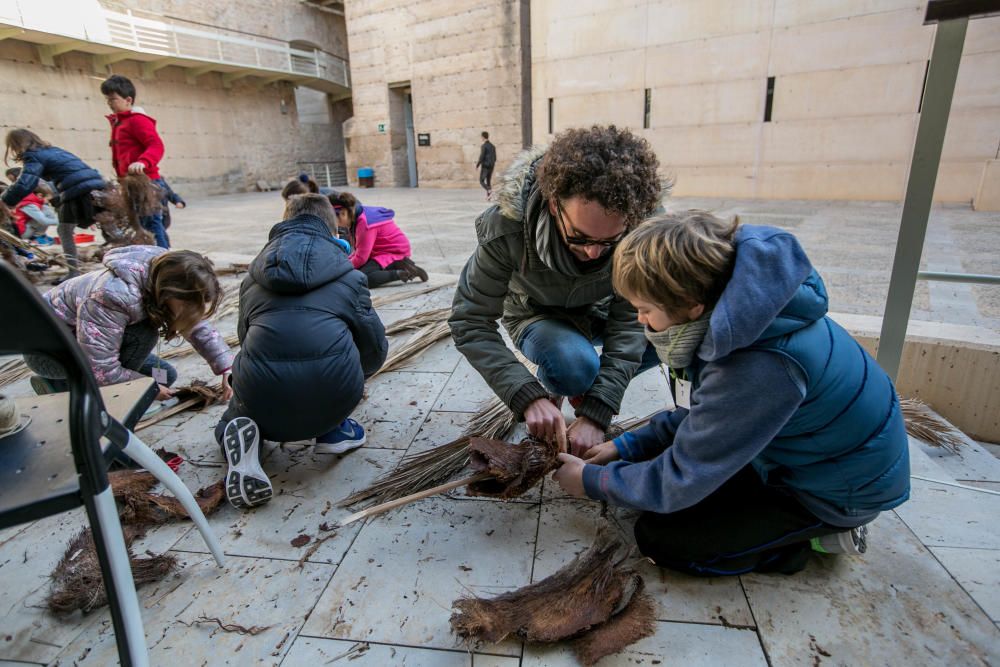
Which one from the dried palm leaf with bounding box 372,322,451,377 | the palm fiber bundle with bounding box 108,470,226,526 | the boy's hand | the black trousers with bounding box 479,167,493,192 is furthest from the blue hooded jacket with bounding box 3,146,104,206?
the black trousers with bounding box 479,167,493,192

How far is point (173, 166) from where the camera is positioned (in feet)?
47.0

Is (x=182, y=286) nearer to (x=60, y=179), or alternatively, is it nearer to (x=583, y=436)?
(x=583, y=436)

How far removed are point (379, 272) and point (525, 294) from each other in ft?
8.42

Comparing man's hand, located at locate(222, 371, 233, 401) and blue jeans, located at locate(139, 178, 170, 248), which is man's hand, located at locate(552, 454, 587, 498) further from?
blue jeans, located at locate(139, 178, 170, 248)

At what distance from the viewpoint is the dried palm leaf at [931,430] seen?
7.86 ft

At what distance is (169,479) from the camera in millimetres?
1248

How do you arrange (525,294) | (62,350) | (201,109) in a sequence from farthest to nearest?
(201,109) < (525,294) < (62,350)

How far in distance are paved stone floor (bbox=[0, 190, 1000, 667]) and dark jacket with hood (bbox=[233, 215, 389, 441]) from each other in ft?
0.84

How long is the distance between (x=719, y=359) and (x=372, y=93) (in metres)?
16.5

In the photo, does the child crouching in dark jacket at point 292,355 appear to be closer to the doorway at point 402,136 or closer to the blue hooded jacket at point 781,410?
the blue hooded jacket at point 781,410

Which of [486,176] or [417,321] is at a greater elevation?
[486,176]

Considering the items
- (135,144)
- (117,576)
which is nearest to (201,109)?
(135,144)

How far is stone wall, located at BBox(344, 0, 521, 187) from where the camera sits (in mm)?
13172

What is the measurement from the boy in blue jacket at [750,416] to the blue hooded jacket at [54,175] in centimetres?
497
